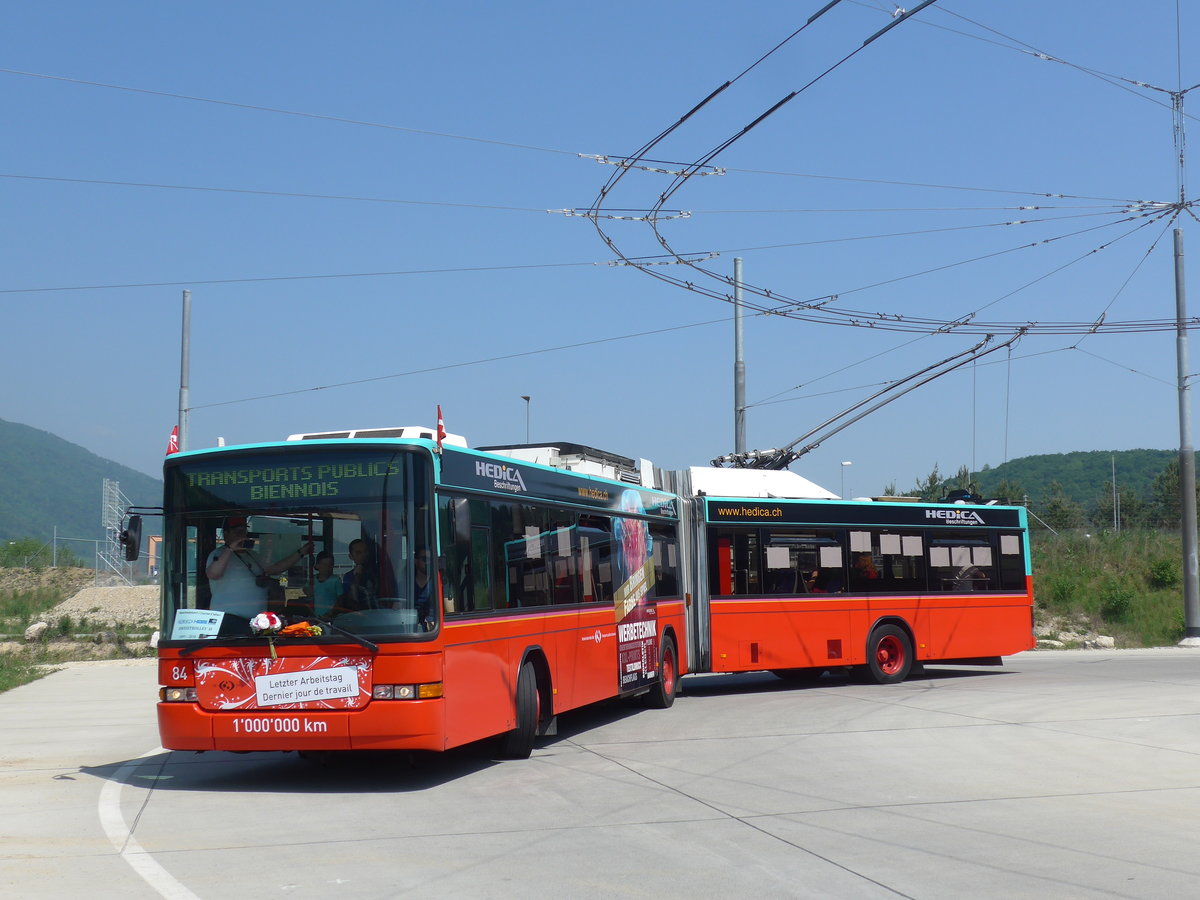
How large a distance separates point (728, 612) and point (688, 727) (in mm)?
3930

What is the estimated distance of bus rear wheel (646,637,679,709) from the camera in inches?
655

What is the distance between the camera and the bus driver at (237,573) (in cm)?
1030

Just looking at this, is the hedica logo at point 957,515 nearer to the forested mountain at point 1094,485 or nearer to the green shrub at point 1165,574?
the green shrub at point 1165,574

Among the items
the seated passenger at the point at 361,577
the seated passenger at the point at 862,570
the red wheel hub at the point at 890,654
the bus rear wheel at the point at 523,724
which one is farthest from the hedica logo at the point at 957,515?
the seated passenger at the point at 361,577

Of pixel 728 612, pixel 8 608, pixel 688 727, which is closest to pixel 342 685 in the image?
pixel 688 727

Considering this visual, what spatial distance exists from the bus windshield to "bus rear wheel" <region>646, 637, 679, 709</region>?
23.1 ft

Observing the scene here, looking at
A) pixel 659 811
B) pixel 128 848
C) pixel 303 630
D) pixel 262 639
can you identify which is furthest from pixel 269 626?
pixel 659 811

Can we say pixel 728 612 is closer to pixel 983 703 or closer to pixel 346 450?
pixel 983 703

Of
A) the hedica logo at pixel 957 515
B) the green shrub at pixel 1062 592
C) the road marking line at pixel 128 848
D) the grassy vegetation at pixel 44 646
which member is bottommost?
the grassy vegetation at pixel 44 646

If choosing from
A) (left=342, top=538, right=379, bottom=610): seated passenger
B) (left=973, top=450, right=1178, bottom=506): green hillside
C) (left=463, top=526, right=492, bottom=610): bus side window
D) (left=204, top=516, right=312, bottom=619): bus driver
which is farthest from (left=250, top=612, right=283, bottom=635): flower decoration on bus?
(left=973, top=450, right=1178, bottom=506): green hillside

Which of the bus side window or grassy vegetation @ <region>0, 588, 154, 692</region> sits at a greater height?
the bus side window

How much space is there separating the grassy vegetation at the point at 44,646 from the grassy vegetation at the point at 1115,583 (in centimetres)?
2451

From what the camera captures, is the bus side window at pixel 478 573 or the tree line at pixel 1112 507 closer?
the bus side window at pixel 478 573

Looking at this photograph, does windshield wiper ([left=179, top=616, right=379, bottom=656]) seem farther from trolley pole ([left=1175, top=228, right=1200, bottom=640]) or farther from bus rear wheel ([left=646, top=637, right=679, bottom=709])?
trolley pole ([left=1175, top=228, right=1200, bottom=640])
